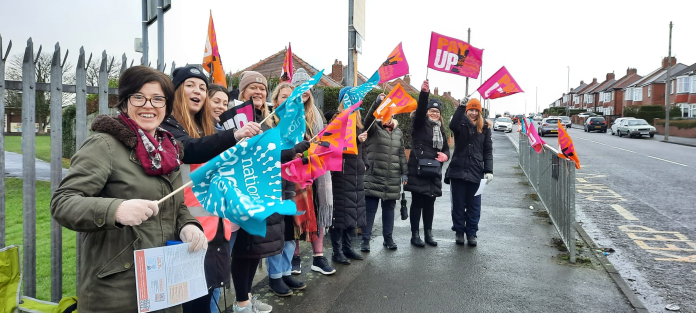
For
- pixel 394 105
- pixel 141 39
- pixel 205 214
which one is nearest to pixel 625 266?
pixel 394 105

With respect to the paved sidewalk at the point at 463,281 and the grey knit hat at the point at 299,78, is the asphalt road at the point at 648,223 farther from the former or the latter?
the grey knit hat at the point at 299,78

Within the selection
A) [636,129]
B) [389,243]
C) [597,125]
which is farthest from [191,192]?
[597,125]

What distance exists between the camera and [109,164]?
1.96 m

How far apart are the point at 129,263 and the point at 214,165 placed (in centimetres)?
54

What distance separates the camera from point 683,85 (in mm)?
53469

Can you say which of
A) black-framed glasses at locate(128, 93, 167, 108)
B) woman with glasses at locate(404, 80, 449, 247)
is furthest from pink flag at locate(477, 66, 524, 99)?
black-framed glasses at locate(128, 93, 167, 108)

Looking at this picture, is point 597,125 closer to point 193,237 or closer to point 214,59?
point 214,59

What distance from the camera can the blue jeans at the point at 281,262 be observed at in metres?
4.29

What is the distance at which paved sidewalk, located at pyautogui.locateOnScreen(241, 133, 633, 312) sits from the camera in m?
4.17

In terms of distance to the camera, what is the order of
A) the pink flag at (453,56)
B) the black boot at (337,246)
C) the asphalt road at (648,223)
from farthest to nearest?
1. the pink flag at (453,56)
2. the black boot at (337,246)
3. the asphalt road at (648,223)

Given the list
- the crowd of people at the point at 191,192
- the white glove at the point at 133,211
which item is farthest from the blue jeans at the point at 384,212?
the white glove at the point at 133,211

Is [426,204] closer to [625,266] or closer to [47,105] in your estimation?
[625,266]

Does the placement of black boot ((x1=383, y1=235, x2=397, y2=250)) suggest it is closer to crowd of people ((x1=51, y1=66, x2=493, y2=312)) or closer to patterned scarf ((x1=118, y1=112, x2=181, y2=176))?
crowd of people ((x1=51, y1=66, x2=493, y2=312))

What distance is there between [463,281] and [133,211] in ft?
12.3
